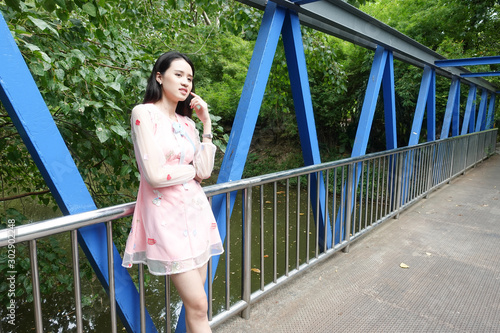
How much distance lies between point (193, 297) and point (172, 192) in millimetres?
498

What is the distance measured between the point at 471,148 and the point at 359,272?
723cm

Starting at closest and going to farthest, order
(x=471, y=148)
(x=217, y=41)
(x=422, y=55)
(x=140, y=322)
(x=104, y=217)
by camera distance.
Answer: (x=104, y=217), (x=140, y=322), (x=422, y=55), (x=471, y=148), (x=217, y=41)

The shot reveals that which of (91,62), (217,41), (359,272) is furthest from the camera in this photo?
(217,41)

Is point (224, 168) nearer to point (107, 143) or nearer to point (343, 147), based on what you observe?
point (107, 143)

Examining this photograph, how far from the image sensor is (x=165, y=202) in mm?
1529

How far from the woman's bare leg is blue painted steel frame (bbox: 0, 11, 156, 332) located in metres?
0.39

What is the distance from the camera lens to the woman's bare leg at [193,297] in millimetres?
1574

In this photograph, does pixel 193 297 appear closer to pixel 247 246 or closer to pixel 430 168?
pixel 247 246

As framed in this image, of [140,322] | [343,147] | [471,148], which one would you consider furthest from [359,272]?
[343,147]

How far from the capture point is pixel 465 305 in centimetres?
263

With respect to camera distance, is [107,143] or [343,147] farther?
[343,147]

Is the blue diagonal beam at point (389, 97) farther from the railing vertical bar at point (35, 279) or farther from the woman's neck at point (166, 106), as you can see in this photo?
the railing vertical bar at point (35, 279)

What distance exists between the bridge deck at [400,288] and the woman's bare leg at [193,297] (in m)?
0.76

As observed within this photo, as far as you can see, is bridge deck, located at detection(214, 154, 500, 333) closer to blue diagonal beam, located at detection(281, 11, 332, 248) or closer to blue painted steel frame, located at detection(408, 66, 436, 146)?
blue diagonal beam, located at detection(281, 11, 332, 248)
